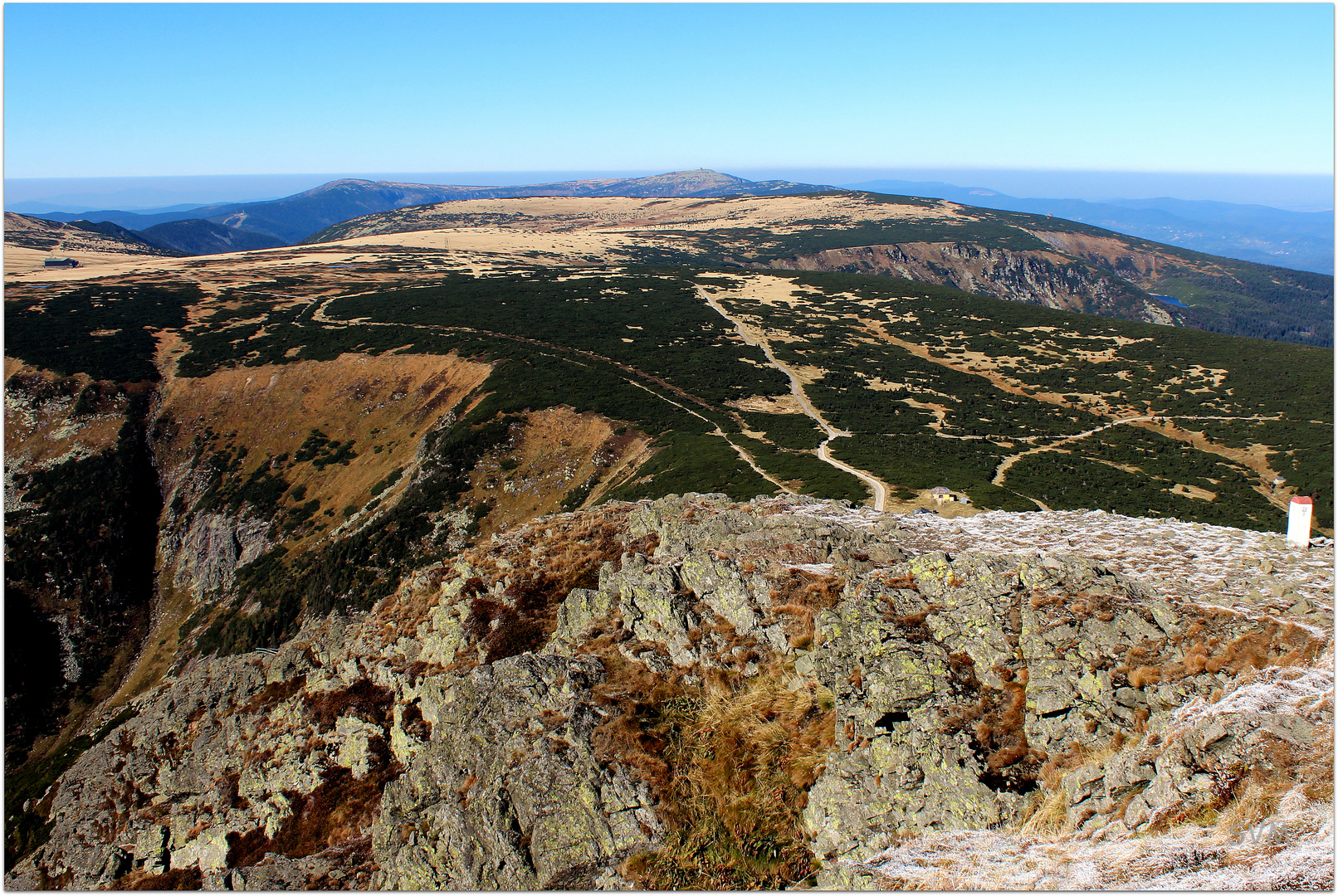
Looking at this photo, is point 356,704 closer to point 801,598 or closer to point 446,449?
point 801,598

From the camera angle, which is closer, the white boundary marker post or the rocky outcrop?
the white boundary marker post

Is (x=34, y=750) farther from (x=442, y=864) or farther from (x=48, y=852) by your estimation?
(x=442, y=864)

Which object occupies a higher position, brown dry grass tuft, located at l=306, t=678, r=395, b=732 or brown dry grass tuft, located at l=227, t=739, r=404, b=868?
brown dry grass tuft, located at l=306, t=678, r=395, b=732

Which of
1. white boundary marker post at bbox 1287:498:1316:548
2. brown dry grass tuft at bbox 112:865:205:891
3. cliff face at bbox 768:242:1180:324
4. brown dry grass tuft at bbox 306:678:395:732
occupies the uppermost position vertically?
cliff face at bbox 768:242:1180:324

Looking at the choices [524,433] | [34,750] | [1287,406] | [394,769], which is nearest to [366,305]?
[524,433]

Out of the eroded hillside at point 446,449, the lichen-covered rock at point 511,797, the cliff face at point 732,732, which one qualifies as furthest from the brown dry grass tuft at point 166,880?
the lichen-covered rock at point 511,797

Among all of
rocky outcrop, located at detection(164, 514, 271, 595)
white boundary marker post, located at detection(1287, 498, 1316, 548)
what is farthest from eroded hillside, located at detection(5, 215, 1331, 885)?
white boundary marker post, located at detection(1287, 498, 1316, 548)

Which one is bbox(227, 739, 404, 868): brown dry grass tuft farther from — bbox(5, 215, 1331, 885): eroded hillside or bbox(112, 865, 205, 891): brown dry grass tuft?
bbox(112, 865, 205, 891): brown dry grass tuft

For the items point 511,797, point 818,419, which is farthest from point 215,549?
point 818,419
